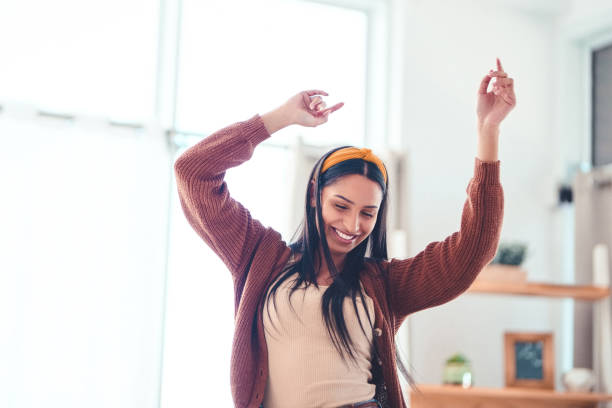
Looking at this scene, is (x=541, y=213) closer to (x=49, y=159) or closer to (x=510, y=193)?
(x=510, y=193)

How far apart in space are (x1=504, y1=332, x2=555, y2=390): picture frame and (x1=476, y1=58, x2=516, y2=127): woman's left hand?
5.60 feet

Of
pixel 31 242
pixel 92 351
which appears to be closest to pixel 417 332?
pixel 92 351

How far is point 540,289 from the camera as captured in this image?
2.71 m

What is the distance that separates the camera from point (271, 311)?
3.90 ft

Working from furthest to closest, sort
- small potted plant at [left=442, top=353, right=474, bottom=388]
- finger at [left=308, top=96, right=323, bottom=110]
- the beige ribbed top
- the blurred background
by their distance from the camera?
small potted plant at [left=442, top=353, right=474, bottom=388]
the blurred background
finger at [left=308, top=96, right=323, bottom=110]
the beige ribbed top

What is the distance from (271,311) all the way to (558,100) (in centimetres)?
249

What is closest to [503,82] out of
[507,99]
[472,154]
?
[507,99]

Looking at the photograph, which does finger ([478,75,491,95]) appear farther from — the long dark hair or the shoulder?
the shoulder

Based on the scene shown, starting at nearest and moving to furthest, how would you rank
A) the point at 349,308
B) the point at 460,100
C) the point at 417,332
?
the point at 349,308, the point at 417,332, the point at 460,100

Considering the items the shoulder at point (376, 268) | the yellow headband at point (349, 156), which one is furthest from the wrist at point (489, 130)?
the shoulder at point (376, 268)

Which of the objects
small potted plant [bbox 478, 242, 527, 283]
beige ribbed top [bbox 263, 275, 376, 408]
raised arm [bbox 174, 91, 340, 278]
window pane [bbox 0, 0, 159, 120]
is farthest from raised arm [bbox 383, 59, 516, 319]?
window pane [bbox 0, 0, 159, 120]

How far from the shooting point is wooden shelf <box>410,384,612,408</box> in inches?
98.3

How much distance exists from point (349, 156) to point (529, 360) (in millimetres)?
1827

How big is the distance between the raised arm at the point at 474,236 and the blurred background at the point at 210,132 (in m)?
1.40
